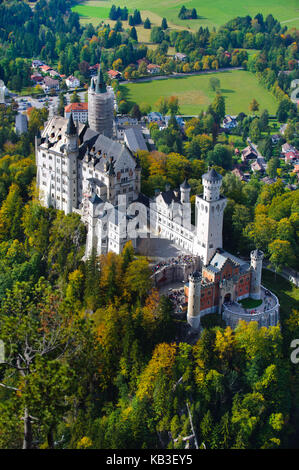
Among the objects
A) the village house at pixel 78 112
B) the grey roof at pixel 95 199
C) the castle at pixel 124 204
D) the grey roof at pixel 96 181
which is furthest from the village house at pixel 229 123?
the grey roof at pixel 95 199

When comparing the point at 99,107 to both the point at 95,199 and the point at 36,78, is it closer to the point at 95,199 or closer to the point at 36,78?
the point at 95,199

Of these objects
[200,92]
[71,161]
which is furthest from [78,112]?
[71,161]

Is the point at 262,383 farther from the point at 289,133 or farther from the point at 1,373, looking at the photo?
the point at 289,133

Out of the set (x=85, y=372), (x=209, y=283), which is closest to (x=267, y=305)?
(x=209, y=283)

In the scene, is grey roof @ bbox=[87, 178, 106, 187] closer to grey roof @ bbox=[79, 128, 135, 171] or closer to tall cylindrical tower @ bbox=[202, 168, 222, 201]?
grey roof @ bbox=[79, 128, 135, 171]

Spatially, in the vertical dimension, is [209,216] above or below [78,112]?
above

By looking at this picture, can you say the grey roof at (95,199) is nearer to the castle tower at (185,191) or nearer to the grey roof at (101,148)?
the grey roof at (101,148)
